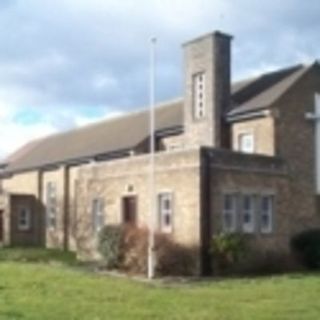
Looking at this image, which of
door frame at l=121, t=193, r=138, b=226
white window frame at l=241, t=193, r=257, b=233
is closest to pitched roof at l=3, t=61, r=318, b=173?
white window frame at l=241, t=193, r=257, b=233

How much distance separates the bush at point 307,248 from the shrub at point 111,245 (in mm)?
8115

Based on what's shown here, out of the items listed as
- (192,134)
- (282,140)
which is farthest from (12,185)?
(282,140)

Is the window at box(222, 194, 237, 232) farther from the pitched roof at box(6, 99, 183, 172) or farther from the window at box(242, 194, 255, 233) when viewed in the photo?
the pitched roof at box(6, 99, 183, 172)

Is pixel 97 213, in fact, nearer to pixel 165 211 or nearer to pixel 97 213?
pixel 97 213

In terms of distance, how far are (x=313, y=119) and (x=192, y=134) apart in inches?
236

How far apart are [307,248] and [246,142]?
6.16 m

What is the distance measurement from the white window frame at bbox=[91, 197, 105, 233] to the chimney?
5508 millimetres

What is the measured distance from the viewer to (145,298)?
20.3 meters

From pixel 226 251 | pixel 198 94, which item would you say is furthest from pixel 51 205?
pixel 226 251

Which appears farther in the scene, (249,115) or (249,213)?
(249,115)

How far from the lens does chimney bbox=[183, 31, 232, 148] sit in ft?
127

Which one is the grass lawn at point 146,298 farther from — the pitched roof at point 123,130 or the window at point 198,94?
the window at point 198,94

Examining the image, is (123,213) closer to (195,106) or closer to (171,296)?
(195,106)

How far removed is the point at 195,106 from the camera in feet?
130
